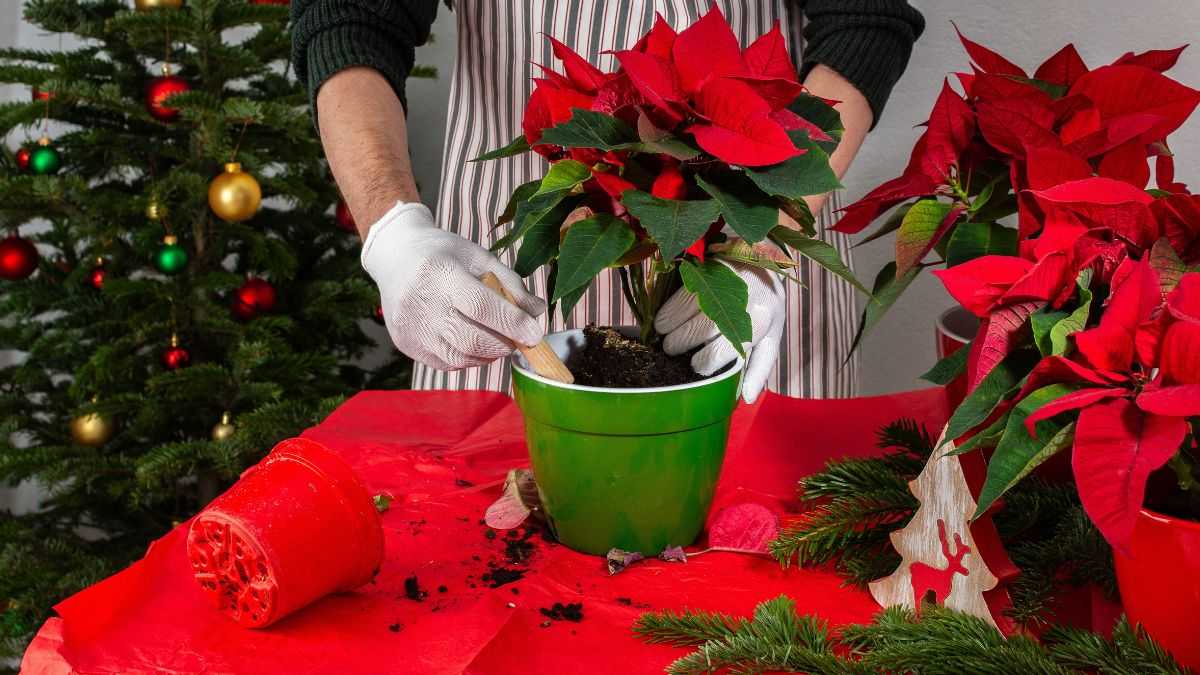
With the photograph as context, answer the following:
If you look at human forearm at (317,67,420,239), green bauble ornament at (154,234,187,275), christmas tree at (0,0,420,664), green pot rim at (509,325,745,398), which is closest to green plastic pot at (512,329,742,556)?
green pot rim at (509,325,745,398)

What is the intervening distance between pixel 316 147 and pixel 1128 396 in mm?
2002

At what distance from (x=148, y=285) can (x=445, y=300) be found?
1.42m

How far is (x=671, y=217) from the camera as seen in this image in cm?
64

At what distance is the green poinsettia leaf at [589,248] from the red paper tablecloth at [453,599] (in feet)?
0.79

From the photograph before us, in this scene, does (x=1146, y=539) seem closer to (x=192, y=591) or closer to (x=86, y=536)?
(x=192, y=591)

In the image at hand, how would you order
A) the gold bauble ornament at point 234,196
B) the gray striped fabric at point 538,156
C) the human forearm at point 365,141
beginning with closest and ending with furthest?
the human forearm at point 365,141, the gray striped fabric at point 538,156, the gold bauble ornament at point 234,196

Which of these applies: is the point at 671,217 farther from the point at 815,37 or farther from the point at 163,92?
the point at 163,92

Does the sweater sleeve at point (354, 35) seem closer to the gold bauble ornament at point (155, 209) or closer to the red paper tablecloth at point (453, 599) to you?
the red paper tablecloth at point (453, 599)

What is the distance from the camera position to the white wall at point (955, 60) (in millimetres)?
1431

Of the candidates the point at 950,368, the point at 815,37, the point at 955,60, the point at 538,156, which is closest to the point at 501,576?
the point at 950,368

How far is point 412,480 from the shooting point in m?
0.92

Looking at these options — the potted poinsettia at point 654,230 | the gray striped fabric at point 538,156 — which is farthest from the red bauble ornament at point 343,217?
the potted poinsettia at point 654,230

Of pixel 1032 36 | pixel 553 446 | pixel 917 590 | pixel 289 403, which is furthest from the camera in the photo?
pixel 289 403

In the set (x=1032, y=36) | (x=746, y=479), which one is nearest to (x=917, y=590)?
(x=746, y=479)
